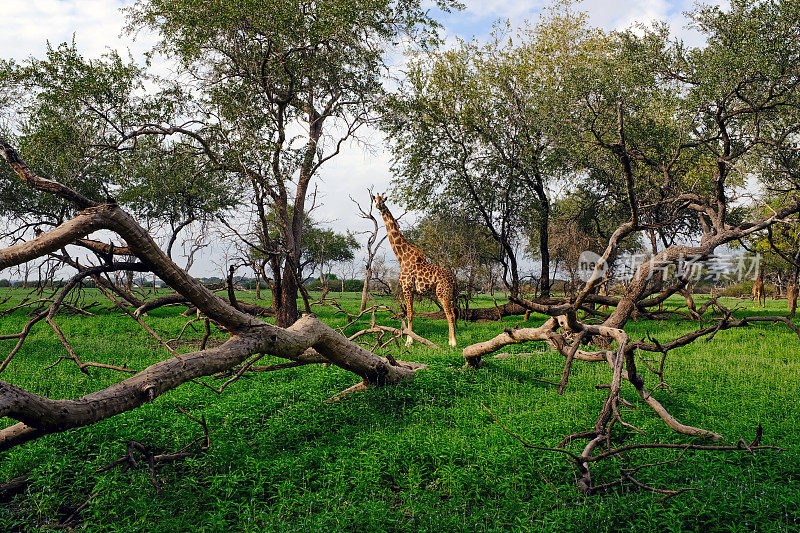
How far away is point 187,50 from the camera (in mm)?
15336

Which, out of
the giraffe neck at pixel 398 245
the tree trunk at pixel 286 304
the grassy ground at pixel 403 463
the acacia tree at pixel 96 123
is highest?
the acacia tree at pixel 96 123

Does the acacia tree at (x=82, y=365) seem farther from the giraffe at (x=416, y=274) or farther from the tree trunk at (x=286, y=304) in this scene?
the tree trunk at (x=286, y=304)

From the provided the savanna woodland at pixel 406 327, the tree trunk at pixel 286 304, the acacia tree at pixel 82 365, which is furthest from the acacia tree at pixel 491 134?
the acacia tree at pixel 82 365

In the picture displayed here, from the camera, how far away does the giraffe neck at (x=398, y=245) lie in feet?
54.4

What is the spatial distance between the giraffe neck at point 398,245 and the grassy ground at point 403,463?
7227mm

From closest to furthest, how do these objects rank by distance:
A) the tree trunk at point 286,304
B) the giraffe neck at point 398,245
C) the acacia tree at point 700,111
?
the acacia tree at point 700,111, the tree trunk at point 286,304, the giraffe neck at point 398,245

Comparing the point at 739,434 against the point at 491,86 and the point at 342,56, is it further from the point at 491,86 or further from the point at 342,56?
the point at 491,86

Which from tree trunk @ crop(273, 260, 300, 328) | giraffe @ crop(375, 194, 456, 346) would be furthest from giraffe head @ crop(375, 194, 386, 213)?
tree trunk @ crop(273, 260, 300, 328)

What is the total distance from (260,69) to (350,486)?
13692mm

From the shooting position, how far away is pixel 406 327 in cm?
1638

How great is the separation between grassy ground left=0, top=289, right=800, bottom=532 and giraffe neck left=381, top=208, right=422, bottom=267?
7.23 metres

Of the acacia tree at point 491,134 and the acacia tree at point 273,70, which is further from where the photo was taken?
the acacia tree at point 491,134

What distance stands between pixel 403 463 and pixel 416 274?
1029 cm

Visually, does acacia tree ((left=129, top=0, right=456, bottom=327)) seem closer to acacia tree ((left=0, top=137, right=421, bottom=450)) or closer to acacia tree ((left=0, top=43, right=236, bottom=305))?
acacia tree ((left=0, top=43, right=236, bottom=305))
